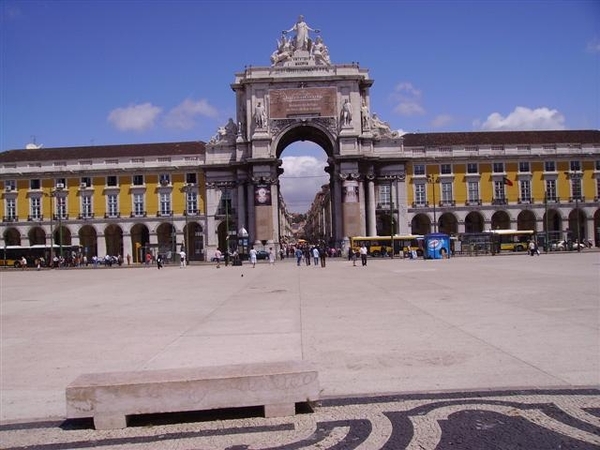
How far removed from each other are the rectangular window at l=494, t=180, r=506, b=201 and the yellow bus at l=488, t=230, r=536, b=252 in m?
12.5

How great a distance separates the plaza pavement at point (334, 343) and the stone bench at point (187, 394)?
0.66 feet

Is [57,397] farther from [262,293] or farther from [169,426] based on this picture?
[262,293]

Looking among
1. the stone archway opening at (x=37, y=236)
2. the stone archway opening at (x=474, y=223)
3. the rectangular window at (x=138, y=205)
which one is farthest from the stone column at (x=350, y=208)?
the stone archway opening at (x=37, y=236)

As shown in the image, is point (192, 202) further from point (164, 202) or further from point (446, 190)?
point (446, 190)

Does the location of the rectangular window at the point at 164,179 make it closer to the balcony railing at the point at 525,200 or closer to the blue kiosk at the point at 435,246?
the blue kiosk at the point at 435,246

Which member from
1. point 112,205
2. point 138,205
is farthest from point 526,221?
point 112,205

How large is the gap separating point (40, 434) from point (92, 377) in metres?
0.79

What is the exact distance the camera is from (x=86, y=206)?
82500 mm

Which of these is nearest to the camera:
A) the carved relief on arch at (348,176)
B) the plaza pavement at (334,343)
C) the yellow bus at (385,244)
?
the plaza pavement at (334,343)

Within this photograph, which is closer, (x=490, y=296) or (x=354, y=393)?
(x=354, y=393)

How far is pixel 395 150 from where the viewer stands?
3113 inches

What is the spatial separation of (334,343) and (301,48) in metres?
71.6

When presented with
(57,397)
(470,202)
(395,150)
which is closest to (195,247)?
(395,150)

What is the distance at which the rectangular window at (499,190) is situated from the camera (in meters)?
81.1
